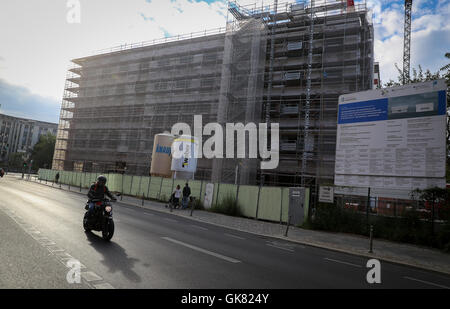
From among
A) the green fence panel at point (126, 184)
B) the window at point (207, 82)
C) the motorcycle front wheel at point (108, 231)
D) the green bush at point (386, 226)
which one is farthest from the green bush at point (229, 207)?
the window at point (207, 82)

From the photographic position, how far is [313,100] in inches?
1127

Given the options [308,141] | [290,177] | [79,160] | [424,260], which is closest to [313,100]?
[308,141]

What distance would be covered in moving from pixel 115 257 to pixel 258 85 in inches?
1032

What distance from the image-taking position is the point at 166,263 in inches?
212

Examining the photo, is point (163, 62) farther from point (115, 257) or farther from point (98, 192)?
point (115, 257)

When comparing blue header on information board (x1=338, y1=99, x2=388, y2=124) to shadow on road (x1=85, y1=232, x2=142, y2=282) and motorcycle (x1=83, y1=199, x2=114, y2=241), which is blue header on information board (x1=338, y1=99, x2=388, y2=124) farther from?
shadow on road (x1=85, y1=232, x2=142, y2=282)

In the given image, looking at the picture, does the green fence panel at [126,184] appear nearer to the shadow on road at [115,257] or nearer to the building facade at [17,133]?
the shadow on road at [115,257]

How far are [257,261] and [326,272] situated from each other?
143 centimetres

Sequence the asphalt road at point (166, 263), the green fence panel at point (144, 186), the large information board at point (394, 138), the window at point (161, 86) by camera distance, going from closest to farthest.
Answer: the asphalt road at point (166, 263) < the large information board at point (394, 138) < the green fence panel at point (144, 186) < the window at point (161, 86)

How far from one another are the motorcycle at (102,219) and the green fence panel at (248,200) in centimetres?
1067

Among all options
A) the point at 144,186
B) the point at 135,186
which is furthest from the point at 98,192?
the point at 135,186

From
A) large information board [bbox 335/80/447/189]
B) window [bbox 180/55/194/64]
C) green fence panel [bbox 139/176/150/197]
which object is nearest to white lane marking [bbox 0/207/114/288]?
large information board [bbox 335/80/447/189]

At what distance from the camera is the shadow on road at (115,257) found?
15.3 feet

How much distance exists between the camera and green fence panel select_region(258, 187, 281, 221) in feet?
51.6
